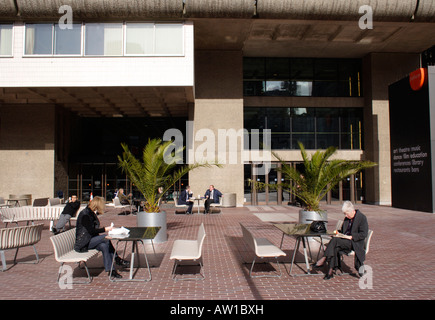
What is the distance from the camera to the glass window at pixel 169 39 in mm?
16859

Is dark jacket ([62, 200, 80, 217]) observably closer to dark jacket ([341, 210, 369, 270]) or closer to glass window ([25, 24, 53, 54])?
dark jacket ([341, 210, 369, 270])

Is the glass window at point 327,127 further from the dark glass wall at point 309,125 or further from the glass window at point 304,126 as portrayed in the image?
the glass window at point 304,126

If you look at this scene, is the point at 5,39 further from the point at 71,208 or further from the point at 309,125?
the point at 309,125

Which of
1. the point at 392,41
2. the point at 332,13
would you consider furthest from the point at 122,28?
the point at 392,41

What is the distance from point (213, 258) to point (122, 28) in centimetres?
1338

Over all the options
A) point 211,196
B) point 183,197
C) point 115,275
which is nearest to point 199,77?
point 211,196

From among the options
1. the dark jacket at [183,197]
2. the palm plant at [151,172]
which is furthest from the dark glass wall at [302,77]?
the palm plant at [151,172]

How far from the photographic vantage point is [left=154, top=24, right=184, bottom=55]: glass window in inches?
664

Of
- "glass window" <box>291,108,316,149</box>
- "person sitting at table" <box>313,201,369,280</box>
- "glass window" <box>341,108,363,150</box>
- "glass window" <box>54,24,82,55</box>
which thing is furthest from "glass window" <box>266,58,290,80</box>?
"person sitting at table" <box>313,201,369,280</box>

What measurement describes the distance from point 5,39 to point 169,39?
26.6 feet

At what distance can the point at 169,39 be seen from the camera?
1697 centimetres

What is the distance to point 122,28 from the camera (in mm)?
Result: 16906

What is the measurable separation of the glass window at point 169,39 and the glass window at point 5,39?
7.21 m

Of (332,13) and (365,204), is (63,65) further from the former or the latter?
(365,204)
